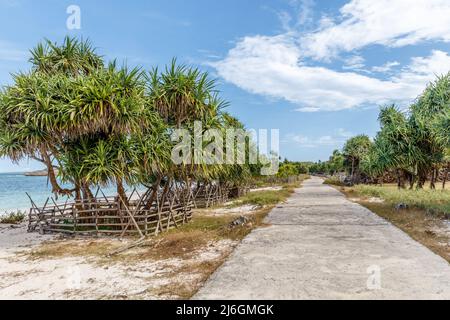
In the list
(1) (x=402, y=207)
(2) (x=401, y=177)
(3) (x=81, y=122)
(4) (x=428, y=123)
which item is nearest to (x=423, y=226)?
(1) (x=402, y=207)

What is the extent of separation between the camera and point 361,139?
4659 centimetres

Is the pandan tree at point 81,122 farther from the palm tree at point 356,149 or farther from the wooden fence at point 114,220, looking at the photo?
the palm tree at point 356,149

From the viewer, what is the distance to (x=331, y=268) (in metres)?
6.45

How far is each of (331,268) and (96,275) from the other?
4894 mm

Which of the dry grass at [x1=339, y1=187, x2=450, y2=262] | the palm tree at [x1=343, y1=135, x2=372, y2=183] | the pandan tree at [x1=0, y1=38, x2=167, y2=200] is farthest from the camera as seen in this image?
the palm tree at [x1=343, y1=135, x2=372, y2=183]

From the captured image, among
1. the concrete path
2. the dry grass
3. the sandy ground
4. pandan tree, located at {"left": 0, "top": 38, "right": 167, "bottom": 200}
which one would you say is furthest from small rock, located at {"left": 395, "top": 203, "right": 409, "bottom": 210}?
pandan tree, located at {"left": 0, "top": 38, "right": 167, "bottom": 200}

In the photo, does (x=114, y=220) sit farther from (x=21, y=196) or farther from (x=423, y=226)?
(x=21, y=196)

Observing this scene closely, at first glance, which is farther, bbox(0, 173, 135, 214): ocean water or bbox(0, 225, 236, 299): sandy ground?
bbox(0, 173, 135, 214): ocean water

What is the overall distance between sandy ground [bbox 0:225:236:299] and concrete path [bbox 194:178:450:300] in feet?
2.62

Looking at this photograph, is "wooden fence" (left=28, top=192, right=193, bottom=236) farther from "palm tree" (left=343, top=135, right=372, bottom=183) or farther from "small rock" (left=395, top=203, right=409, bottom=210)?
"palm tree" (left=343, top=135, right=372, bottom=183)

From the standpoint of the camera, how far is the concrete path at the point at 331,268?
521 cm

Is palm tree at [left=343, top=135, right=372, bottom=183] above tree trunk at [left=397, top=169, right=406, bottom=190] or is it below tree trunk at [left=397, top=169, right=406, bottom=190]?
above

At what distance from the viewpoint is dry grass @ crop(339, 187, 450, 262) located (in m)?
8.36
